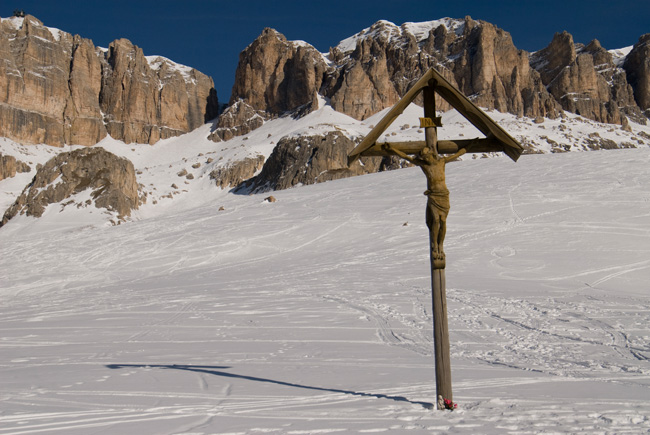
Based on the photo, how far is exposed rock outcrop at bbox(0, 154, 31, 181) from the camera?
301 feet

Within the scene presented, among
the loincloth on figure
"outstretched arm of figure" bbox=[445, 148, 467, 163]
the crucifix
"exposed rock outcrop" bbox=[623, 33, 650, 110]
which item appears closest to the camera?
the crucifix

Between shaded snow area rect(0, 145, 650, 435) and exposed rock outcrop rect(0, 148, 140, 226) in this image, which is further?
exposed rock outcrop rect(0, 148, 140, 226)

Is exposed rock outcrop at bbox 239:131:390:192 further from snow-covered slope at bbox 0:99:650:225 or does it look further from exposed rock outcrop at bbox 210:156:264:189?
snow-covered slope at bbox 0:99:650:225

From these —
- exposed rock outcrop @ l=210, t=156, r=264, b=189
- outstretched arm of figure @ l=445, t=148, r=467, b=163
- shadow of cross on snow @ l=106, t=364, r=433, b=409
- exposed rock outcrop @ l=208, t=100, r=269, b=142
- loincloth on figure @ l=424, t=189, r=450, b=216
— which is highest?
exposed rock outcrop @ l=208, t=100, r=269, b=142

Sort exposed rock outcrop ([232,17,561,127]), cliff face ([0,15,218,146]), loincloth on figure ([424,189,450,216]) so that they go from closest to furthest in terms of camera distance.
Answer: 1. loincloth on figure ([424,189,450,216])
2. cliff face ([0,15,218,146])
3. exposed rock outcrop ([232,17,561,127])

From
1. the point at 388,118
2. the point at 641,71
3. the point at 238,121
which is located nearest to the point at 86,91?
the point at 238,121

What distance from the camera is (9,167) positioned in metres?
92.9

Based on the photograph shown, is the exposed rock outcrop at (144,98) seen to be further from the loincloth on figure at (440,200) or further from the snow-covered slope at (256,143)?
the loincloth on figure at (440,200)

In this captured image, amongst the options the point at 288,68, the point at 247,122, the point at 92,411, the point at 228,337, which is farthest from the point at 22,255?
the point at 288,68

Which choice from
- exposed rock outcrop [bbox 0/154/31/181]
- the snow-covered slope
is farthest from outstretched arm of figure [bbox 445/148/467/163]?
exposed rock outcrop [bbox 0/154/31/181]

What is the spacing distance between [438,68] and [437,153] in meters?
126

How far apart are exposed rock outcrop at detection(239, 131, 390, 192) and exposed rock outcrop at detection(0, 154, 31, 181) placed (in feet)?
143

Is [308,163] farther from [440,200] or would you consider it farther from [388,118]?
[440,200]

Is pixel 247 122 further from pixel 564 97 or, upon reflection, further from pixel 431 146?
pixel 431 146
